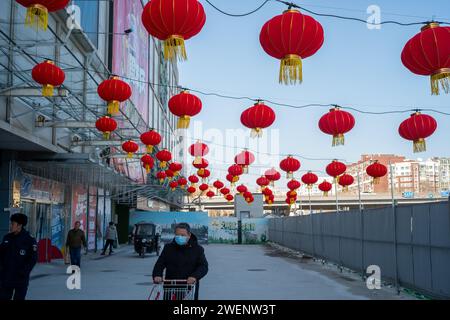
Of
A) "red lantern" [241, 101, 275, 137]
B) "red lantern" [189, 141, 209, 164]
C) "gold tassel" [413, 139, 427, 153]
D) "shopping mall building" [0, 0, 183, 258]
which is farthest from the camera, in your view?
"red lantern" [189, 141, 209, 164]

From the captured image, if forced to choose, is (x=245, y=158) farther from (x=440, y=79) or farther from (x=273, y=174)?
(x=440, y=79)

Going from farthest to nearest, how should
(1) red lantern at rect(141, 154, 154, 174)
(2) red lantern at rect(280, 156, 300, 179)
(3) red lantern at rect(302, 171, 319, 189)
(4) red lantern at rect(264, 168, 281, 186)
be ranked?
(4) red lantern at rect(264, 168, 281, 186) → (3) red lantern at rect(302, 171, 319, 189) → (1) red lantern at rect(141, 154, 154, 174) → (2) red lantern at rect(280, 156, 300, 179)

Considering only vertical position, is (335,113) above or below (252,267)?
above

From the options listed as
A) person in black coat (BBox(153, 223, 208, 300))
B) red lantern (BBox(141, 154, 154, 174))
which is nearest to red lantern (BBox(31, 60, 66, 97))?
person in black coat (BBox(153, 223, 208, 300))

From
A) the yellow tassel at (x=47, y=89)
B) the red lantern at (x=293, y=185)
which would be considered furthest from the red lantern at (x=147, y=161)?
the red lantern at (x=293, y=185)

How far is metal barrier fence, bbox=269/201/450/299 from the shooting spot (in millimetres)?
10602

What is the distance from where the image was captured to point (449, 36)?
798 cm

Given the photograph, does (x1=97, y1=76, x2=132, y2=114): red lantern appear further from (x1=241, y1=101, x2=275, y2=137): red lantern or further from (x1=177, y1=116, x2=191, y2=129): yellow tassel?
(x1=241, y1=101, x2=275, y2=137): red lantern

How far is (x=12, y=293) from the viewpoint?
6.98m

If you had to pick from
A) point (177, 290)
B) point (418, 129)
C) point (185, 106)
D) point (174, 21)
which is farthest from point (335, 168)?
point (177, 290)

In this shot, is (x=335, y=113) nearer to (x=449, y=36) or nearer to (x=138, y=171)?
(x=449, y=36)

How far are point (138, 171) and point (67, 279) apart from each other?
67.1ft

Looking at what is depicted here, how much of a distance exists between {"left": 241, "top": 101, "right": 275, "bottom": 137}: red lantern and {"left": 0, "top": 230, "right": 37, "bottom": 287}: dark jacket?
6461mm
